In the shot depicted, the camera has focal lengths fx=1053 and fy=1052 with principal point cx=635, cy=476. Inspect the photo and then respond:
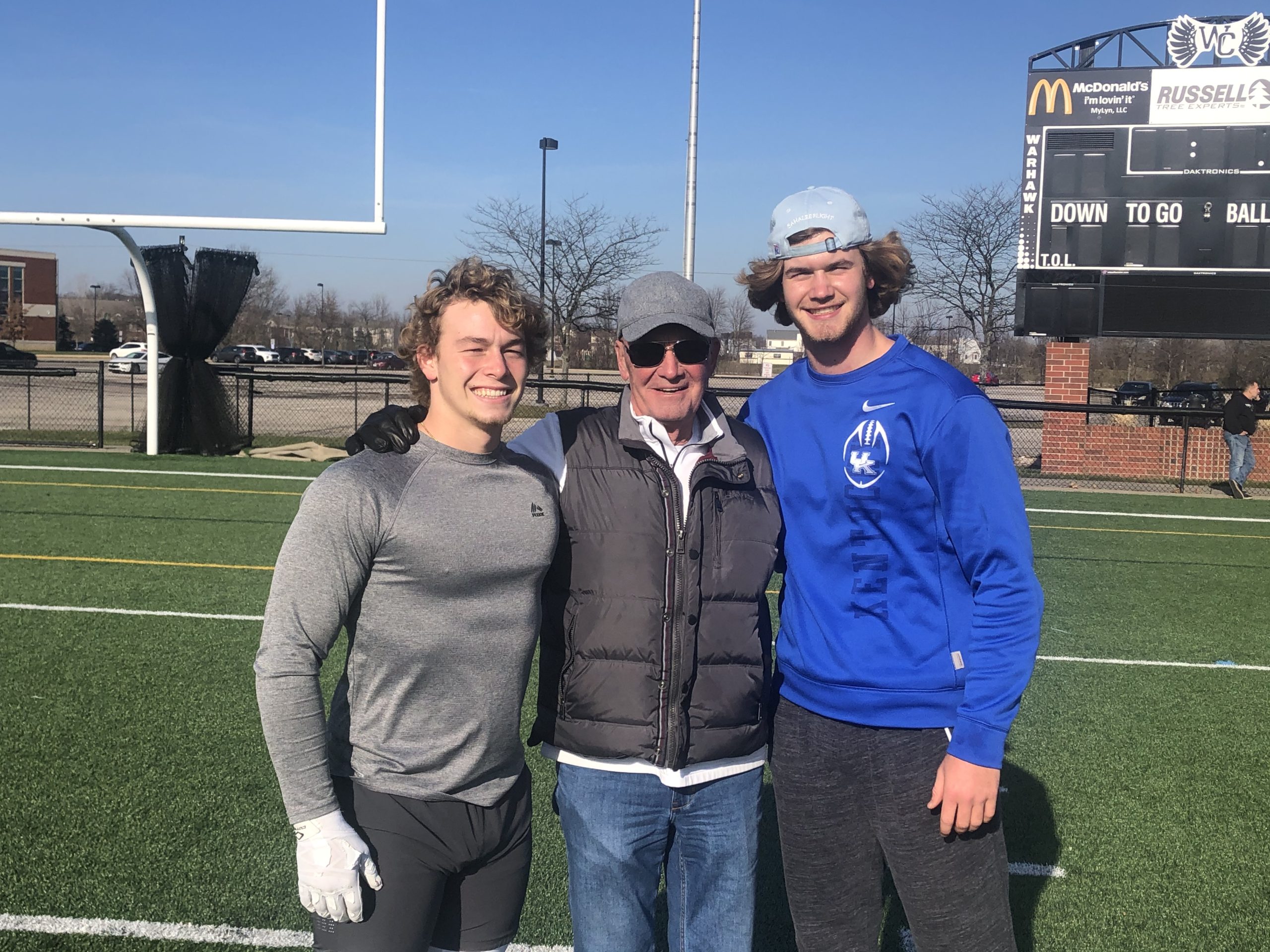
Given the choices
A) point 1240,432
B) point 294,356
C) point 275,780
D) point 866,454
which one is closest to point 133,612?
point 275,780

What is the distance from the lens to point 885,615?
7.39ft

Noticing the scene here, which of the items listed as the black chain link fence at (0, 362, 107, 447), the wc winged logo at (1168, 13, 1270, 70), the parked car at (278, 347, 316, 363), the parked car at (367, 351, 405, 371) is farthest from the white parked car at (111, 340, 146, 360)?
the wc winged logo at (1168, 13, 1270, 70)

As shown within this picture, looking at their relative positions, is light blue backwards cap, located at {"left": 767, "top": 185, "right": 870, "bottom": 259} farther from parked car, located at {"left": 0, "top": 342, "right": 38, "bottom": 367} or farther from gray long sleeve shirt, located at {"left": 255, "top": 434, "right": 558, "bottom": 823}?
parked car, located at {"left": 0, "top": 342, "right": 38, "bottom": 367}

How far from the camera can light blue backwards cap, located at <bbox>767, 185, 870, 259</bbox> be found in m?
2.35

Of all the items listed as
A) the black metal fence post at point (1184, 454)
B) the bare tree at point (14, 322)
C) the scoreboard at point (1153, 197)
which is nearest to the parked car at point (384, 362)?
the bare tree at point (14, 322)

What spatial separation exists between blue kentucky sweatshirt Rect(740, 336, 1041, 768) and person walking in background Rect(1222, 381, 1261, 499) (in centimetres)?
1542

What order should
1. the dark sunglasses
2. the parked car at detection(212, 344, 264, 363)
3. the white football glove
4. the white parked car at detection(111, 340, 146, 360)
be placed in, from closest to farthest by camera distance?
the white football glove
the dark sunglasses
the white parked car at detection(111, 340, 146, 360)
the parked car at detection(212, 344, 264, 363)

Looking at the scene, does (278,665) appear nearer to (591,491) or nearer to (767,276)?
(591,491)

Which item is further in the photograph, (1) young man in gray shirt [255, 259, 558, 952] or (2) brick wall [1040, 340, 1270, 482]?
(2) brick wall [1040, 340, 1270, 482]

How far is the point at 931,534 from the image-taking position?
7.37 ft

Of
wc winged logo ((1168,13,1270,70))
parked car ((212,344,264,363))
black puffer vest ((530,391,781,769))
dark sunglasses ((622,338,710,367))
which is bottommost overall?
black puffer vest ((530,391,781,769))

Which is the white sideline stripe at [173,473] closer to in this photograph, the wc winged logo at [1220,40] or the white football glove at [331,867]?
the white football glove at [331,867]

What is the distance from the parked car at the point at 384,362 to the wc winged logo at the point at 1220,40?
32176 mm

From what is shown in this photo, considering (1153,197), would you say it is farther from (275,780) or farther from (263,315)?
(263,315)
